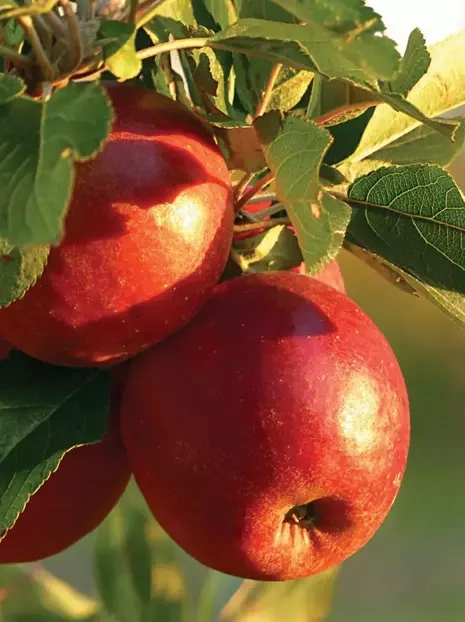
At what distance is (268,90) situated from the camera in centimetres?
36

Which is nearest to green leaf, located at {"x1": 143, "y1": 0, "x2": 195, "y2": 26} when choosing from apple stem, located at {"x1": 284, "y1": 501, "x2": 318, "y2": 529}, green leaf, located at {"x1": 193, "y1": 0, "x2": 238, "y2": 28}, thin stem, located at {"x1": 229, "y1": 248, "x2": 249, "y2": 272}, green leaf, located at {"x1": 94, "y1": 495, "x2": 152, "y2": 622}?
green leaf, located at {"x1": 193, "y1": 0, "x2": 238, "y2": 28}

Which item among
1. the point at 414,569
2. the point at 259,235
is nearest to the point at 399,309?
the point at 414,569

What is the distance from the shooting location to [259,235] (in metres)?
0.39

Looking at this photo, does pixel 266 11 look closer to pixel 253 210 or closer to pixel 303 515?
pixel 253 210

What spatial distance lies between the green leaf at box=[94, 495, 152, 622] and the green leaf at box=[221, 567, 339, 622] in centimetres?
11

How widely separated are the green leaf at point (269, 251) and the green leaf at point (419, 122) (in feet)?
0.19

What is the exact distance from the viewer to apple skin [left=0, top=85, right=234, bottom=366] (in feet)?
0.94

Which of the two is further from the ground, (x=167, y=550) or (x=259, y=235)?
(x=259, y=235)

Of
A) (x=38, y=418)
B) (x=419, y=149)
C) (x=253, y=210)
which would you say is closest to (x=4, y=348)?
(x=38, y=418)

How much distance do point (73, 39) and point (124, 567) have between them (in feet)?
1.90

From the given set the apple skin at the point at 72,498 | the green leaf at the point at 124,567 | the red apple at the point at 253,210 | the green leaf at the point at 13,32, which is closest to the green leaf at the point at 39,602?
the green leaf at the point at 124,567

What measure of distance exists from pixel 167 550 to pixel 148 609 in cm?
6

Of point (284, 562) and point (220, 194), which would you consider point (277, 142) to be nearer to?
point (220, 194)

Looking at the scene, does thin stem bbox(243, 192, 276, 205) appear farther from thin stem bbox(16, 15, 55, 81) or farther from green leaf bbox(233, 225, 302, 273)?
thin stem bbox(16, 15, 55, 81)
